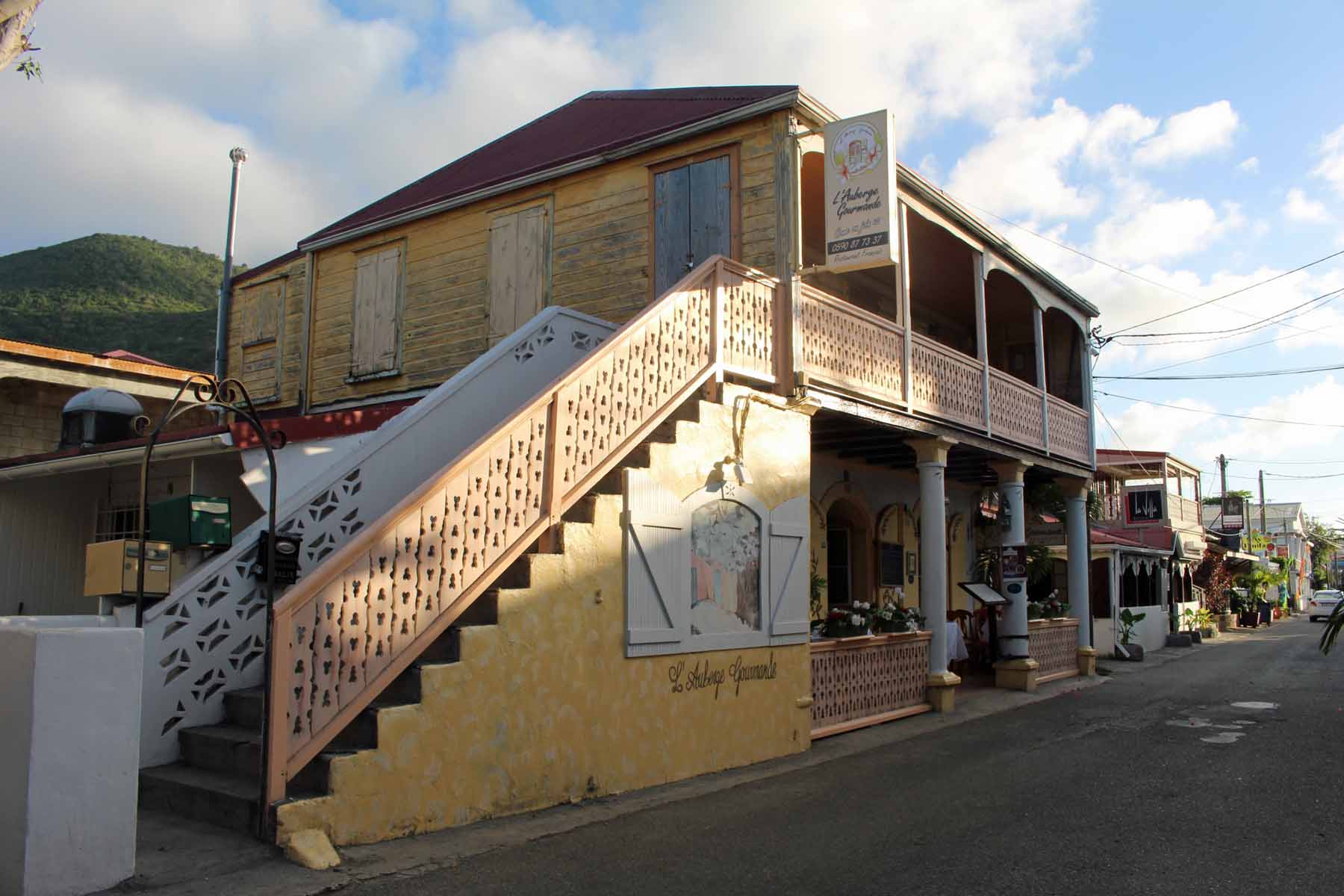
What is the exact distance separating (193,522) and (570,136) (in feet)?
26.8

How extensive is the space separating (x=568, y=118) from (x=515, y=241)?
3.12 meters

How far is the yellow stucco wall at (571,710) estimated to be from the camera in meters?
6.01

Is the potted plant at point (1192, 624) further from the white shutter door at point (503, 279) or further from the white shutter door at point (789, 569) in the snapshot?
the white shutter door at point (503, 279)

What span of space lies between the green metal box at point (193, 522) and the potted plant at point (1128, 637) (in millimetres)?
20313

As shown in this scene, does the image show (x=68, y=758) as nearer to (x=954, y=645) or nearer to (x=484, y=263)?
(x=484, y=263)

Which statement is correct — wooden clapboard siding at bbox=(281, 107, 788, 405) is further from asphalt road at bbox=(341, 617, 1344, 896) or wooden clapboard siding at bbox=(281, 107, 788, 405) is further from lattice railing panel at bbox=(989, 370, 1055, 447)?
lattice railing panel at bbox=(989, 370, 1055, 447)

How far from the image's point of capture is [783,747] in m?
9.48

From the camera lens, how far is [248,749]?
6.19m

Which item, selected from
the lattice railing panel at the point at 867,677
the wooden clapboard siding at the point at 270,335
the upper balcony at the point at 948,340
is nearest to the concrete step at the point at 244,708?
the lattice railing panel at the point at 867,677

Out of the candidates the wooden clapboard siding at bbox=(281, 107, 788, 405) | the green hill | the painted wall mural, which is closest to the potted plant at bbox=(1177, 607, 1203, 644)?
the wooden clapboard siding at bbox=(281, 107, 788, 405)

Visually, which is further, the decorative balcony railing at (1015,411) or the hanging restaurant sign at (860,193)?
the decorative balcony railing at (1015,411)

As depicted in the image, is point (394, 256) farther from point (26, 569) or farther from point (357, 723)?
point (357, 723)

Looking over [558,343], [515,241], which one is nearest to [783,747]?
[558,343]

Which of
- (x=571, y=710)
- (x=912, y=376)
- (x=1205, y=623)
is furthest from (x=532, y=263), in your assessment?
(x=1205, y=623)
